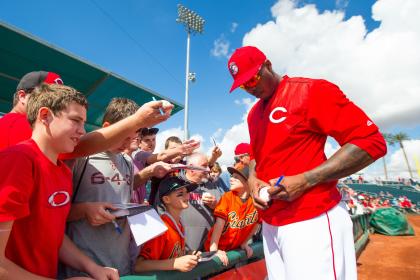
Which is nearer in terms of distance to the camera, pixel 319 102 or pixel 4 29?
pixel 319 102

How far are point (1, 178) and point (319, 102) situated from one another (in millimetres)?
1462

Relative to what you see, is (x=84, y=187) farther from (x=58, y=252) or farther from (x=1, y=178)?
(x=1, y=178)

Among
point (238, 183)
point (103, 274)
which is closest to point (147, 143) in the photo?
point (238, 183)

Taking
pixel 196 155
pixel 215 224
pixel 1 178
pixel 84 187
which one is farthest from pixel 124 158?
pixel 196 155

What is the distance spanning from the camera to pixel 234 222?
2635mm

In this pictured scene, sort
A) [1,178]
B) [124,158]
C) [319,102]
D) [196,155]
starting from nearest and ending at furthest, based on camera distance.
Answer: [1,178] < [319,102] < [124,158] < [196,155]

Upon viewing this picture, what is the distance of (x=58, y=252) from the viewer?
1.35 m

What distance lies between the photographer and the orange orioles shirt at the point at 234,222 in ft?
8.54

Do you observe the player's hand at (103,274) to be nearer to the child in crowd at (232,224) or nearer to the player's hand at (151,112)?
the player's hand at (151,112)

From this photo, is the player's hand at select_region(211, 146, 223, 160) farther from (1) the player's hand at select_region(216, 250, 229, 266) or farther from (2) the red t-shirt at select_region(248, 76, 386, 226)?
(2) the red t-shirt at select_region(248, 76, 386, 226)

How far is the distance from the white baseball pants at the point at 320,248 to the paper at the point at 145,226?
0.66m

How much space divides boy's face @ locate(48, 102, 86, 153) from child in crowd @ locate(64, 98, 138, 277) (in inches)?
12.5

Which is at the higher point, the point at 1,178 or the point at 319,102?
the point at 319,102

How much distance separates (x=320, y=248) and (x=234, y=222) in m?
1.35
